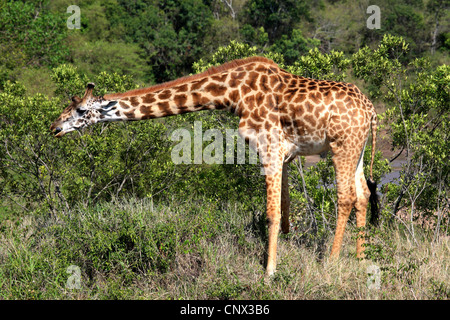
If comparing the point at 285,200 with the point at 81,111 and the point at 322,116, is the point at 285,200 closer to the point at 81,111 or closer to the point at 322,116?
the point at 322,116

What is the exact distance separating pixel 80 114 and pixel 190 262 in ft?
8.14

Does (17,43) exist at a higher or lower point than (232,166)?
higher

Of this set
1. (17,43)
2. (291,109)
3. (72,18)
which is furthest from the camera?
(72,18)

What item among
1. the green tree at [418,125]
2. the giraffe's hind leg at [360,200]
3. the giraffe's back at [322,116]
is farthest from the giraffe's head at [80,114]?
the green tree at [418,125]

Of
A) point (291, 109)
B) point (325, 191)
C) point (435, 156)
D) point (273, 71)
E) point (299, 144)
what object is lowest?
point (325, 191)

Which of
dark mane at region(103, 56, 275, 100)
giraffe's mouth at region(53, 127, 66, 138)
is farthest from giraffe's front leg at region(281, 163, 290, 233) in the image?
giraffe's mouth at region(53, 127, 66, 138)

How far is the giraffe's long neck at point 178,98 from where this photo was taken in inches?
277

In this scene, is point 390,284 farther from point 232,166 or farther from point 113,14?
point 113,14

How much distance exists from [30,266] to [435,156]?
21.3 ft

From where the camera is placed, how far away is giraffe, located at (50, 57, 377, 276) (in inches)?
275

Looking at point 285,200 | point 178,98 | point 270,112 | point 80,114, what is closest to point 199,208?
point 285,200

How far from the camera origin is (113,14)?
39188 millimetres
